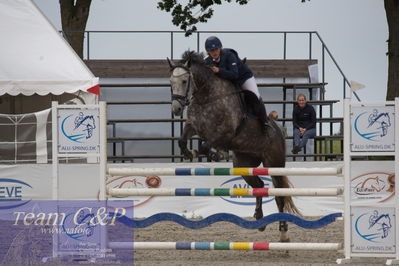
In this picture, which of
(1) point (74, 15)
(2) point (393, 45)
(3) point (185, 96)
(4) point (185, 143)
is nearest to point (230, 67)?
(3) point (185, 96)

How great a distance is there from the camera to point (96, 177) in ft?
35.3

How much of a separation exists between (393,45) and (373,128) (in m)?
9.06

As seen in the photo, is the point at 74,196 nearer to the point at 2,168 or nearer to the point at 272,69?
the point at 2,168

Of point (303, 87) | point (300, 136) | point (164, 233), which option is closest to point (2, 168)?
point (164, 233)

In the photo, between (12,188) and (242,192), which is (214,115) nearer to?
(242,192)

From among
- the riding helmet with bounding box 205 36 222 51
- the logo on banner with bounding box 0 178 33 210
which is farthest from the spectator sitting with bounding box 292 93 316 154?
the riding helmet with bounding box 205 36 222 51

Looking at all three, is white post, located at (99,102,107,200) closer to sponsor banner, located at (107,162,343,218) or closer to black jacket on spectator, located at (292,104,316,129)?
sponsor banner, located at (107,162,343,218)

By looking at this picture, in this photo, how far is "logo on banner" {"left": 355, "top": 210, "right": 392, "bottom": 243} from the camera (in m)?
6.12

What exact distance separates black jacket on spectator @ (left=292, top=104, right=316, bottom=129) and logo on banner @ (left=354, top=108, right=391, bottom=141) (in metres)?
5.83

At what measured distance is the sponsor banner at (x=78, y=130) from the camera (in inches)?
249

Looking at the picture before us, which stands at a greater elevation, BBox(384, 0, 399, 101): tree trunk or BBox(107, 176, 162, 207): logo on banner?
BBox(384, 0, 399, 101): tree trunk

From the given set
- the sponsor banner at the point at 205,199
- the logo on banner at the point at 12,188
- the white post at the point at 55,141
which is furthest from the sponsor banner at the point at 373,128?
the logo on banner at the point at 12,188

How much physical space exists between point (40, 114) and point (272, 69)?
633 centimetres

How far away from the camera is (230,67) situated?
729cm
